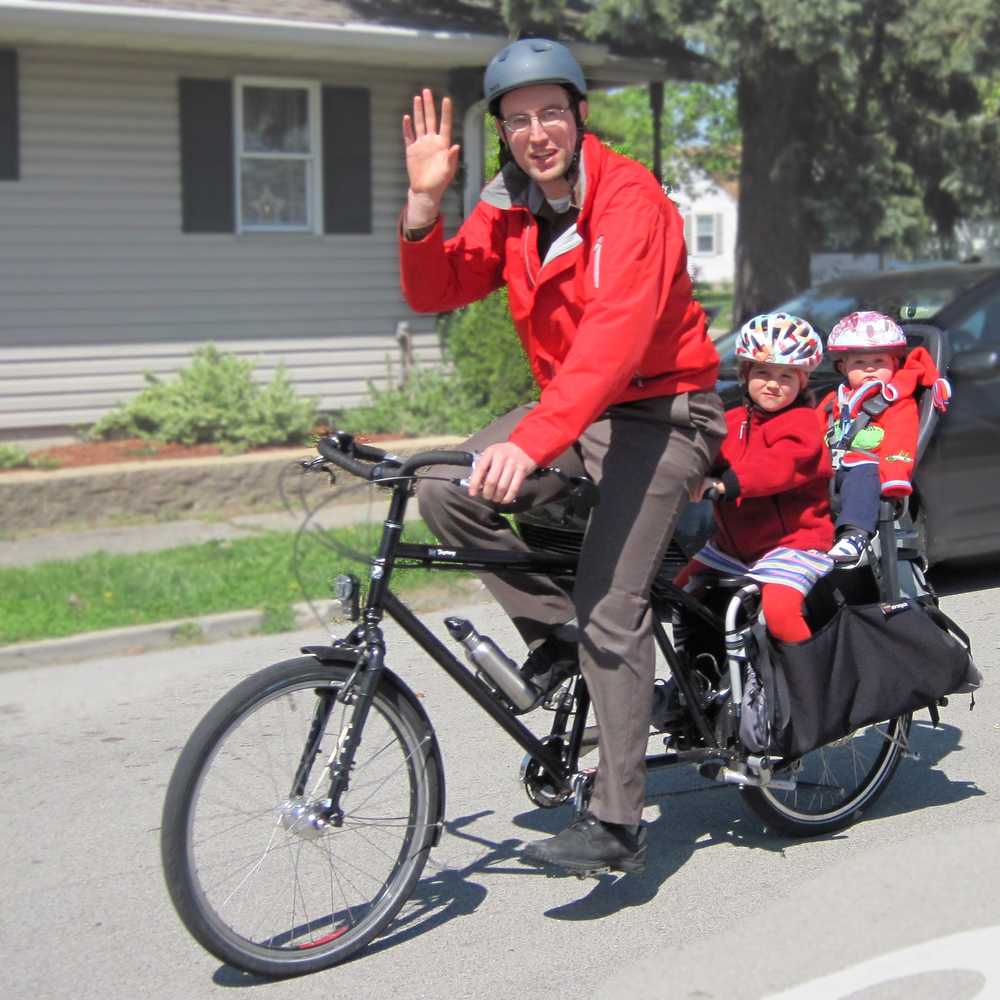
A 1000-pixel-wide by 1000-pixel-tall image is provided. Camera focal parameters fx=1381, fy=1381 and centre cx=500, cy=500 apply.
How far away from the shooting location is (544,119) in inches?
132

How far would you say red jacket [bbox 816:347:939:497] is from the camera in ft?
15.9

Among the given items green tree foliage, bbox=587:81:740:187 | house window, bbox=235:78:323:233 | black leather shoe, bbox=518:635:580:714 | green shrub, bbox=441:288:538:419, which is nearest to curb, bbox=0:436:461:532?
green shrub, bbox=441:288:538:419

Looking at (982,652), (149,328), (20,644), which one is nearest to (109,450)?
(149,328)

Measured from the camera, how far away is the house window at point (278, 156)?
1204 cm

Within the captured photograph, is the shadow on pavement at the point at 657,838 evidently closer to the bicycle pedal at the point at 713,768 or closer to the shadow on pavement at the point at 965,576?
the bicycle pedal at the point at 713,768

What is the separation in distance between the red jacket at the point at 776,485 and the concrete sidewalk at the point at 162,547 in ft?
3.49

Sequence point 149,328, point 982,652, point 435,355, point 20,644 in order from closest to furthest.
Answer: point 982,652
point 20,644
point 149,328
point 435,355

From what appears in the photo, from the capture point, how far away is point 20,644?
6.41 m

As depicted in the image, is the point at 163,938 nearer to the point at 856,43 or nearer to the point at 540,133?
the point at 540,133

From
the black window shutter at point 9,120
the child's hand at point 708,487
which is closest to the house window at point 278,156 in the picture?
the black window shutter at point 9,120

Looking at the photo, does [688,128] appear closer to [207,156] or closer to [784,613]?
[207,156]

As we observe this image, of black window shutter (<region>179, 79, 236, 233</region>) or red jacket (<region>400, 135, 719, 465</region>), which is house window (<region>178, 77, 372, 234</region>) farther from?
red jacket (<region>400, 135, 719, 465</region>)

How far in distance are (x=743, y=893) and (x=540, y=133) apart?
2.09 metres

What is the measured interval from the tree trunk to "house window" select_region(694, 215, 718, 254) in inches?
1693
